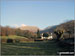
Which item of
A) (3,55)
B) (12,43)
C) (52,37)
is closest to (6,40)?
(12,43)

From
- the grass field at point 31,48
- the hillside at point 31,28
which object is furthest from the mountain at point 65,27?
the grass field at point 31,48

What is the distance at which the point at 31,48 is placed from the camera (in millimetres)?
3977

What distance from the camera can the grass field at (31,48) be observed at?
385 centimetres

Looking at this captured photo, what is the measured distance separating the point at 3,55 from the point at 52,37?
2163mm

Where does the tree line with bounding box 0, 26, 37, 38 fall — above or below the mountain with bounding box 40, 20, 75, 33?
below

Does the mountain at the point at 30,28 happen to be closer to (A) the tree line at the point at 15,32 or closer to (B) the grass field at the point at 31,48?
(A) the tree line at the point at 15,32

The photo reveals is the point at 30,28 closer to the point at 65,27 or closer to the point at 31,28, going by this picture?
the point at 31,28

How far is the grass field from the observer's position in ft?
12.6

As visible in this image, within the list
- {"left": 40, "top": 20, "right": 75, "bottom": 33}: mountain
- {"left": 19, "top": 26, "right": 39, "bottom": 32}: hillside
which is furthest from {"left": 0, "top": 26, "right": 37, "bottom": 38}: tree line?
{"left": 40, "top": 20, "right": 75, "bottom": 33}: mountain

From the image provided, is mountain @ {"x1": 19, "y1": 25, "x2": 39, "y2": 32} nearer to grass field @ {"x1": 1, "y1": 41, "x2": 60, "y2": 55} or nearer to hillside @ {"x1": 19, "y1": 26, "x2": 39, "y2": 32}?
hillside @ {"x1": 19, "y1": 26, "x2": 39, "y2": 32}

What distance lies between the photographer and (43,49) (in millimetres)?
4012

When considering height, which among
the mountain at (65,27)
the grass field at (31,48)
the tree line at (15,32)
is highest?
the mountain at (65,27)

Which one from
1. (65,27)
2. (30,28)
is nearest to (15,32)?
A: (30,28)

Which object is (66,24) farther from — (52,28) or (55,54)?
(55,54)
